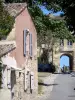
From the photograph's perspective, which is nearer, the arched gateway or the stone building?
the stone building

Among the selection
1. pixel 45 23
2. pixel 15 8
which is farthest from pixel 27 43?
pixel 45 23

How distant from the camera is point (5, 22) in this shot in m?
18.1

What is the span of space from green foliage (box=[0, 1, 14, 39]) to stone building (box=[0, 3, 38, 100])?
539 millimetres

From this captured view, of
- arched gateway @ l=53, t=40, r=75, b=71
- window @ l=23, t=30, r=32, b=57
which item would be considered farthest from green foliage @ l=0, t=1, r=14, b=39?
arched gateway @ l=53, t=40, r=75, b=71

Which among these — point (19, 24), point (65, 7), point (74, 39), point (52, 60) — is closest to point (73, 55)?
point (52, 60)

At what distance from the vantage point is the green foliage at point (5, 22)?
1767 centimetres

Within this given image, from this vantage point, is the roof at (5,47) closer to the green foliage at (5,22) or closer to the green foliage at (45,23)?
the green foliage at (5,22)

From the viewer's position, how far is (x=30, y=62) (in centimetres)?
2595

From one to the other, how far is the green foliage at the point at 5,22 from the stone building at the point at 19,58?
1.77ft

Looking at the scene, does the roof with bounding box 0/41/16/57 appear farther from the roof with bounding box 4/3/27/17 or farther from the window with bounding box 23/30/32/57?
the window with bounding box 23/30/32/57

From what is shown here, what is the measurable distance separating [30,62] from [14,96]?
5.37 meters

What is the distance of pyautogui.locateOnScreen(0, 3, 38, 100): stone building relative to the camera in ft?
59.7

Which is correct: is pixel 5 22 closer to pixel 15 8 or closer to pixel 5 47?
pixel 5 47

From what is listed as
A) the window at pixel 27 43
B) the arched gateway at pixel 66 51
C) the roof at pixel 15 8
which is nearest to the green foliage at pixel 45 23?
the window at pixel 27 43
